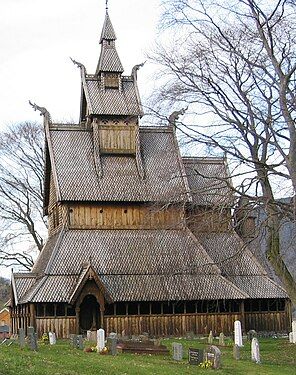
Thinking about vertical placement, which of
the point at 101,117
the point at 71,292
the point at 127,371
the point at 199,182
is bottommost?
the point at 127,371

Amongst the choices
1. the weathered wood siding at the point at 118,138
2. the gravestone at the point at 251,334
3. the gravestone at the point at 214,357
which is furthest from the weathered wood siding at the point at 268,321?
the gravestone at the point at 214,357

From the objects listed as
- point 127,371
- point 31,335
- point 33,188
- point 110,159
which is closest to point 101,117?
point 110,159

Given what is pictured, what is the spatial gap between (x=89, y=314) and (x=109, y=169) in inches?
318

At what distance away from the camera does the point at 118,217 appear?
39375mm

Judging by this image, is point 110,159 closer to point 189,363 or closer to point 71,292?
point 71,292

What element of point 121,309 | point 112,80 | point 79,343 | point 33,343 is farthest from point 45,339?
point 112,80

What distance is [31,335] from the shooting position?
2500 centimetres

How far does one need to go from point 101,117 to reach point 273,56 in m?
19.5

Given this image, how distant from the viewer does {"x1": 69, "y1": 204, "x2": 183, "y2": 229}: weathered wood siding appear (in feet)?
128

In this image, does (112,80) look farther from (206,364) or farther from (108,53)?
(206,364)

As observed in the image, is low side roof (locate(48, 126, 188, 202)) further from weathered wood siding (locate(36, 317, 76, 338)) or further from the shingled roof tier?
weathered wood siding (locate(36, 317, 76, 338))

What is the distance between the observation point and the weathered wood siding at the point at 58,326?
34.8m

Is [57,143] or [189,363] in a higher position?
[57,143]

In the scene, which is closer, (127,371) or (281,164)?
(127,371)
